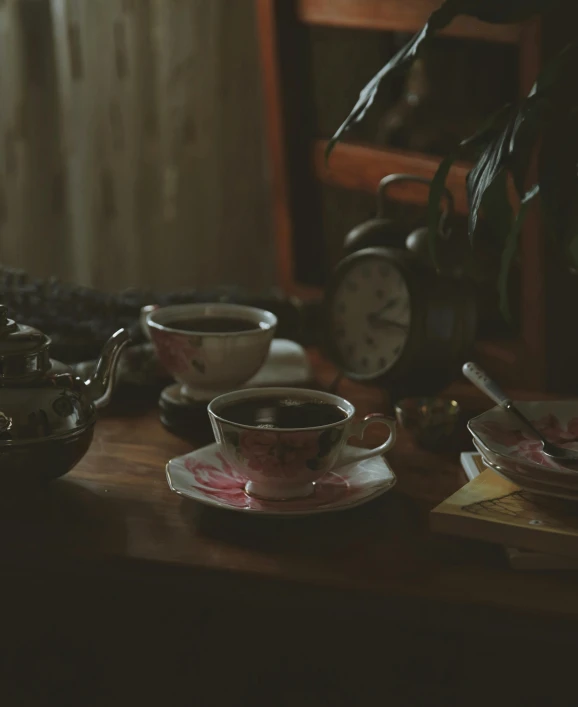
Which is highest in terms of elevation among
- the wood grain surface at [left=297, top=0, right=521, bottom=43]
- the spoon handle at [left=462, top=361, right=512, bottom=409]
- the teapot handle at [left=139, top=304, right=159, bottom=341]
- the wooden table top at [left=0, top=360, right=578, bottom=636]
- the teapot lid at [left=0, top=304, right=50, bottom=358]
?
the wood grain surface at [left=297, top=0, right=521, bottom=43]

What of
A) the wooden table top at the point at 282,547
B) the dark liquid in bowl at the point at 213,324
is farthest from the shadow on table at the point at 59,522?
the dark liquid in bowl at the point at 213,324

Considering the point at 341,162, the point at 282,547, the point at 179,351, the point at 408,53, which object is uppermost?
the point at 408,53

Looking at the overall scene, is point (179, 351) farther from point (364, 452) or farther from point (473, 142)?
point (473, 142)

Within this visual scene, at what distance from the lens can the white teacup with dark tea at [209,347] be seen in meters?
1.18

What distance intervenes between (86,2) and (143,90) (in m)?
0.27

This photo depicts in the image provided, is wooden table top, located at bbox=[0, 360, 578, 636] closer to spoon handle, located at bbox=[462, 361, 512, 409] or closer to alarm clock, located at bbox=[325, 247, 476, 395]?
spoon handle, located at bbox=[462, 361, 512, 409]

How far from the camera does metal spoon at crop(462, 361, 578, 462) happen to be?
0.94 metres

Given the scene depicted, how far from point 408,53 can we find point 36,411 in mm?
504

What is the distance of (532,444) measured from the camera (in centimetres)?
97

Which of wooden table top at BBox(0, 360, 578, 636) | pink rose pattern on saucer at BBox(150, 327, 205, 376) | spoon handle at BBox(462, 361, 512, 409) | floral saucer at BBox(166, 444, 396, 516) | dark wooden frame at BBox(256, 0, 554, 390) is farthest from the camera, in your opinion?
dark wooden frame at BBox(256, 0, 554, 390)

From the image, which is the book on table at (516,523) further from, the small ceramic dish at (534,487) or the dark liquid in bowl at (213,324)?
the dark liquid in bowl at (213,324)

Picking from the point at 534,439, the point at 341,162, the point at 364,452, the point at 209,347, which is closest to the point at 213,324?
the point at 209,347

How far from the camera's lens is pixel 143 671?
0.94m

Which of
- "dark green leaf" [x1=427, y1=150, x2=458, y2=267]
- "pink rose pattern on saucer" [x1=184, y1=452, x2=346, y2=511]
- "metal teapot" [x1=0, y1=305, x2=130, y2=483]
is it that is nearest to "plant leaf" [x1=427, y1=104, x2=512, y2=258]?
"dark green leaf" [x1=427, y1=150, x2=458, y2=267]
